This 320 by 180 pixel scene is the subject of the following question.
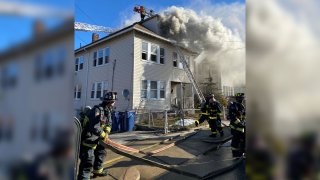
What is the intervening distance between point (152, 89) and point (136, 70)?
160 cm

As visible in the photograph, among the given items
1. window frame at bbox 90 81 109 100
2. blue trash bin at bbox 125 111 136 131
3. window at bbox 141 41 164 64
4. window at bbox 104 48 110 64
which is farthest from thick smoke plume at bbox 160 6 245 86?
blue trash bin at bbox 125 111 136 131

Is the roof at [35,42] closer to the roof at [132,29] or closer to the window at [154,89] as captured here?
the roof at [132,29]

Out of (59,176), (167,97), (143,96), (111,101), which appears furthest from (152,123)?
(59,176)

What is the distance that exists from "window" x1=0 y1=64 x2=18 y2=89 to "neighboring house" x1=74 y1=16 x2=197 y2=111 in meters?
12.3

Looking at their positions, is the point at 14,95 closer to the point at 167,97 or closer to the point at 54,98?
the point at 54,98

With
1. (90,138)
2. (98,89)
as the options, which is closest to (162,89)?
(98,89)

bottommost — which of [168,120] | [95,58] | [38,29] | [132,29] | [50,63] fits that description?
[168,120]

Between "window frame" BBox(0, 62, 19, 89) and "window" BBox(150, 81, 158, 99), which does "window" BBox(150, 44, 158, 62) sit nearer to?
"window" BBox(150, 81, 158, 99)

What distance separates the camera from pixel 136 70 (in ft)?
44.8

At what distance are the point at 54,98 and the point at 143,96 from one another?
42.7 feet

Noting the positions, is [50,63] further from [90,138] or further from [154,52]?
[154,52]

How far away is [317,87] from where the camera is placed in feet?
2.44

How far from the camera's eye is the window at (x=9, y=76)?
0.89 meters

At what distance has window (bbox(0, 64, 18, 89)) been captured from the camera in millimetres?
891
